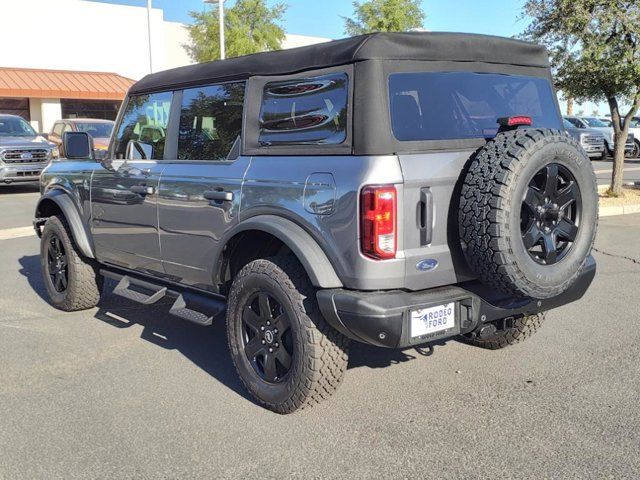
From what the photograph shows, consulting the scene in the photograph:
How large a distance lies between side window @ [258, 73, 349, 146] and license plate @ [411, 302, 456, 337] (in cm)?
98

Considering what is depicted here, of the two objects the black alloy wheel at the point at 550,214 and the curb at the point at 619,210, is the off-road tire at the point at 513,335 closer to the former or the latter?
the black alloy wheel at the point at 550,214

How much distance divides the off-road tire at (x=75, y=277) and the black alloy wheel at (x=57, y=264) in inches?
2.9

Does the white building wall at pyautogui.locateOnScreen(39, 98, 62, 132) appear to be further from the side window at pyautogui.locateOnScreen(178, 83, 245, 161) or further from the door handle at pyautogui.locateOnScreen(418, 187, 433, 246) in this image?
the door handle at pyautogui.locateOnScreen(418, 187, 433, 246)

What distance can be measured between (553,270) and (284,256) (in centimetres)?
145

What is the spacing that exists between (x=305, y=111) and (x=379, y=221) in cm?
88

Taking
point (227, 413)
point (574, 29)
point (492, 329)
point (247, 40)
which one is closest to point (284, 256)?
point (227, 413)

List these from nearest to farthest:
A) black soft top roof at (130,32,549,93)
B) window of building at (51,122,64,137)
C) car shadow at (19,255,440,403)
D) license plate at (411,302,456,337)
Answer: license plate at (411,302,456,337), black soft top roof at (130,32,549,93), car shadow at (19,255,440,403), window of building at (51,122,64,137)

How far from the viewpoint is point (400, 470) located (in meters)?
3.04

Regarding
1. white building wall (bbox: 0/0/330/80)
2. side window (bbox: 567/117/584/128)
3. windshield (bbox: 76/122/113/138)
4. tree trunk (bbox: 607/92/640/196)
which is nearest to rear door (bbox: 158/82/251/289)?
tree trunk (bbox: 607/92/640/196)

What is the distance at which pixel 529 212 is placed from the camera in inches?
131

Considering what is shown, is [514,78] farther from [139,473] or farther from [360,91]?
[139,473]

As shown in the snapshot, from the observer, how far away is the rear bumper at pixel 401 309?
318cm

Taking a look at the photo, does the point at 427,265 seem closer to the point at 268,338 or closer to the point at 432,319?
the point at 432,319

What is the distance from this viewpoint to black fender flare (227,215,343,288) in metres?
3.32
